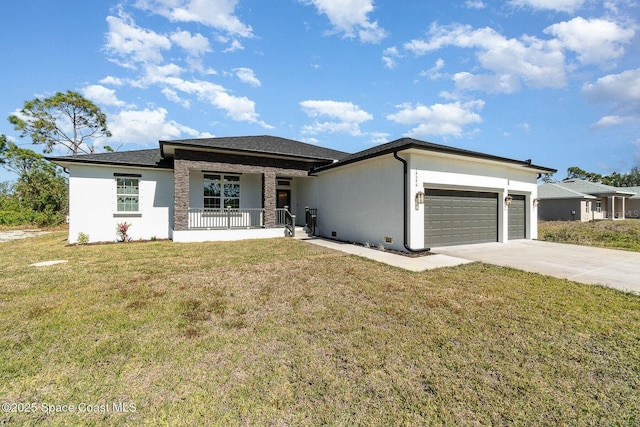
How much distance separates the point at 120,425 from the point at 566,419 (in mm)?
3247

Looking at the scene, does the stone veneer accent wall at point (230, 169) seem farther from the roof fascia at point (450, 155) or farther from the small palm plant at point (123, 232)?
the small palm plant at point (123, 232)

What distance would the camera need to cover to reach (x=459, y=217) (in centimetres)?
1016

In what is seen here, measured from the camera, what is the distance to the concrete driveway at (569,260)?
5588mm

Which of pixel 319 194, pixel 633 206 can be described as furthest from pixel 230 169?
pixel 633 206

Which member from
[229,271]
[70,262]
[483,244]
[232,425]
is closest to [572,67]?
[483,244]

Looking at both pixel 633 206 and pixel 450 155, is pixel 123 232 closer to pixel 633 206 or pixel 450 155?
pixel 450 155

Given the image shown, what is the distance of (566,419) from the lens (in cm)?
→ 194

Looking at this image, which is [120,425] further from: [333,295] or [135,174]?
[135,174]

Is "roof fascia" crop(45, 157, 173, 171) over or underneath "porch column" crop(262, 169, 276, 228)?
over

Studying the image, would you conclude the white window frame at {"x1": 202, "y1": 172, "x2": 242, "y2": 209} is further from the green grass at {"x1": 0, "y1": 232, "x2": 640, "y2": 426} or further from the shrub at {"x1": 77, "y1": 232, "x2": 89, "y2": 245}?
the green grass at {"x1": 0, "y1": 232, "x2": 640, "y2": 426}

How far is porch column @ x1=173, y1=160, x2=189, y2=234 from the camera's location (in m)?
11.0

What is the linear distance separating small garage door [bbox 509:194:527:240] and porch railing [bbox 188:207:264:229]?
37.9 ft

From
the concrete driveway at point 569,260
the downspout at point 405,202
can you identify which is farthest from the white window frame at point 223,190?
the concrete driveway at point 569,260

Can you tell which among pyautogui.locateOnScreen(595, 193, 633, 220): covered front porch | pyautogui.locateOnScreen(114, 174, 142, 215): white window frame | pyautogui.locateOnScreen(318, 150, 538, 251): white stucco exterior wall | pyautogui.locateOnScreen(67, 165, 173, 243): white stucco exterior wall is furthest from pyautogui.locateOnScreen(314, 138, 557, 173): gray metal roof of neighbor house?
pyautogui.locateOnScreen(595, 193, 633, 220): covered front porch
